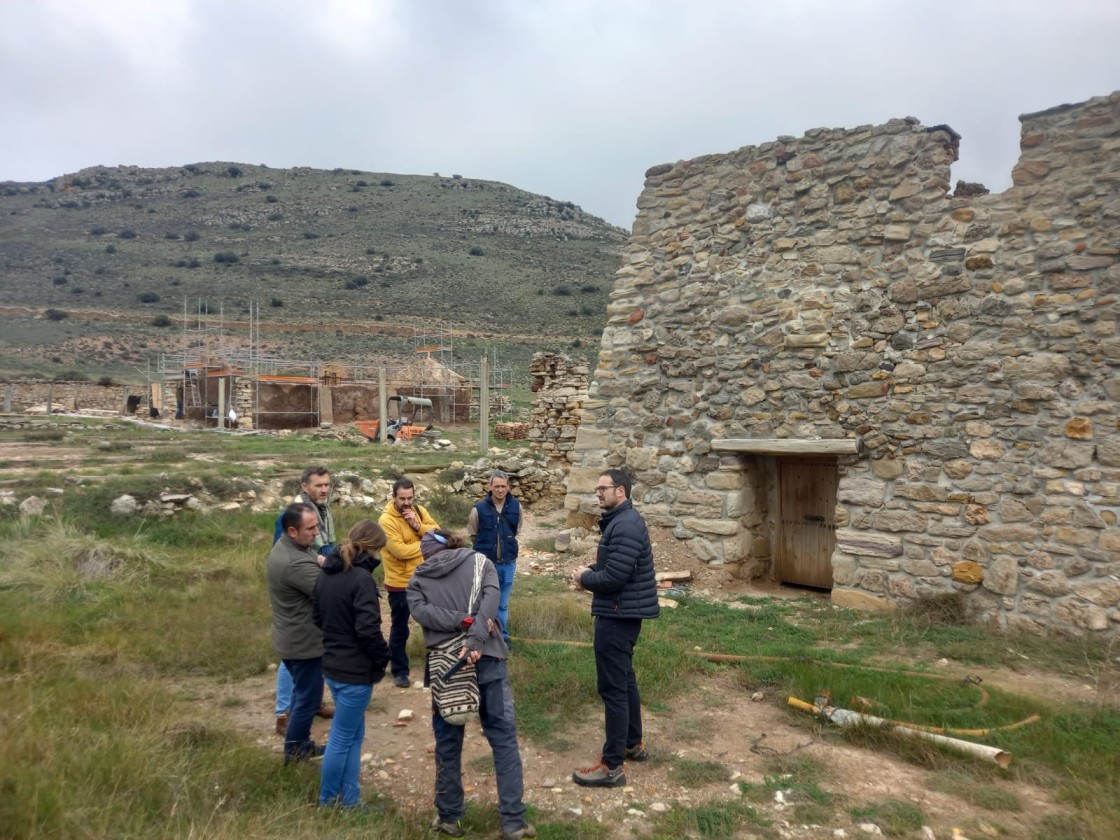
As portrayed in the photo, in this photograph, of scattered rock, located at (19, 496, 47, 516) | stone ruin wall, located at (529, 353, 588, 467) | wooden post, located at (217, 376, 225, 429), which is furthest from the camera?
wooden post, located at (217, 376, 225, 429)

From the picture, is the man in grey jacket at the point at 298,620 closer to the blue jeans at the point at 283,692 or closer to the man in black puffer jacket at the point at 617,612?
the blue jeans at the point at 283,692

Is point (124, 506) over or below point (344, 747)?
over

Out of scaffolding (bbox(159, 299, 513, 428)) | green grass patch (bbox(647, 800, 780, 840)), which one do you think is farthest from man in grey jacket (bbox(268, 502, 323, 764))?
scaffolding (bbox(159, 299, 513, 428))

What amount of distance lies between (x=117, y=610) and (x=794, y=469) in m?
7.17

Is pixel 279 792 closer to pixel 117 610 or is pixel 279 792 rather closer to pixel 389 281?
pixel 117 610

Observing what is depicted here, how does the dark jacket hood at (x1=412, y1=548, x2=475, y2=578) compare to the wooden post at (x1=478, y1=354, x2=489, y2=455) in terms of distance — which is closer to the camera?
the dark jacket hood at (x1=412, y1=548, x2=475, y2=578)

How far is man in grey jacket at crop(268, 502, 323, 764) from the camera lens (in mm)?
4051

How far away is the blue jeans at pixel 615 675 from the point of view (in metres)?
4.09

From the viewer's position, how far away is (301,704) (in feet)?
13.5

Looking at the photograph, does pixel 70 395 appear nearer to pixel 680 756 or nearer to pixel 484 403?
pixel 484 403

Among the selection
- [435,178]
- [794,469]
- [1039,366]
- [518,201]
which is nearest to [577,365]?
[794,469]

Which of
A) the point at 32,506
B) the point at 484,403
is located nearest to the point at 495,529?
the point at 32,506

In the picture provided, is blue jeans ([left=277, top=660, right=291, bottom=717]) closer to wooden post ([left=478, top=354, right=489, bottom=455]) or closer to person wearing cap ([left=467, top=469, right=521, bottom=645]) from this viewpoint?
person wearing cap ([left=467, top=469, right=521, bottom=645])

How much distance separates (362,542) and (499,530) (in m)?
2.46
